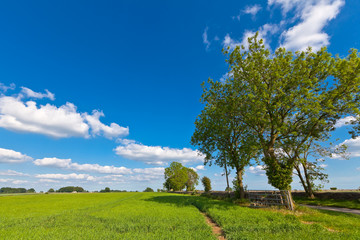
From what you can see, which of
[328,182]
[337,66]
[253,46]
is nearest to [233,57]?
[253,46]

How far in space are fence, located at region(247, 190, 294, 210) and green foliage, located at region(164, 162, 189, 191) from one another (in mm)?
78592

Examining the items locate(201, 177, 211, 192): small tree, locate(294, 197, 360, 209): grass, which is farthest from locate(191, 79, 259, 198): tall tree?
locate(201, 177, 211, 192): small tree

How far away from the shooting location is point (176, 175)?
101750mm

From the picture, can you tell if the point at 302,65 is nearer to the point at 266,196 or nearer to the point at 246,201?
the point at 266,196

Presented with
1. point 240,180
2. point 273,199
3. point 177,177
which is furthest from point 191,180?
point 273,199

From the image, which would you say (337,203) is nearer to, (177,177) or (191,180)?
(177,177)

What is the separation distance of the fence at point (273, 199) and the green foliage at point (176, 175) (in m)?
78.6

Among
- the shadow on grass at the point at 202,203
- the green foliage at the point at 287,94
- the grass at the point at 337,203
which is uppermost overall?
the green foliage at the point at 287,94

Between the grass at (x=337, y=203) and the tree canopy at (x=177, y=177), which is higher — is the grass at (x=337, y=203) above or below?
below

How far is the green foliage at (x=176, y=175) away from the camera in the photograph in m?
100

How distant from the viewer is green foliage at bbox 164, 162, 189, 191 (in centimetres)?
10038

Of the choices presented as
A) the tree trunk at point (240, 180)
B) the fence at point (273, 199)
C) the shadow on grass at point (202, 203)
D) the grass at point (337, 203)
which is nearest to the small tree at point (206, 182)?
the shadow on grass at point (202, 203)

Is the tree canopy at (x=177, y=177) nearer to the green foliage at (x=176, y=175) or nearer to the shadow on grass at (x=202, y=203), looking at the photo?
the green foliage at (x=176, y=175)

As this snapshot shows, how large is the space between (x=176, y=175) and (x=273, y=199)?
8393cm
